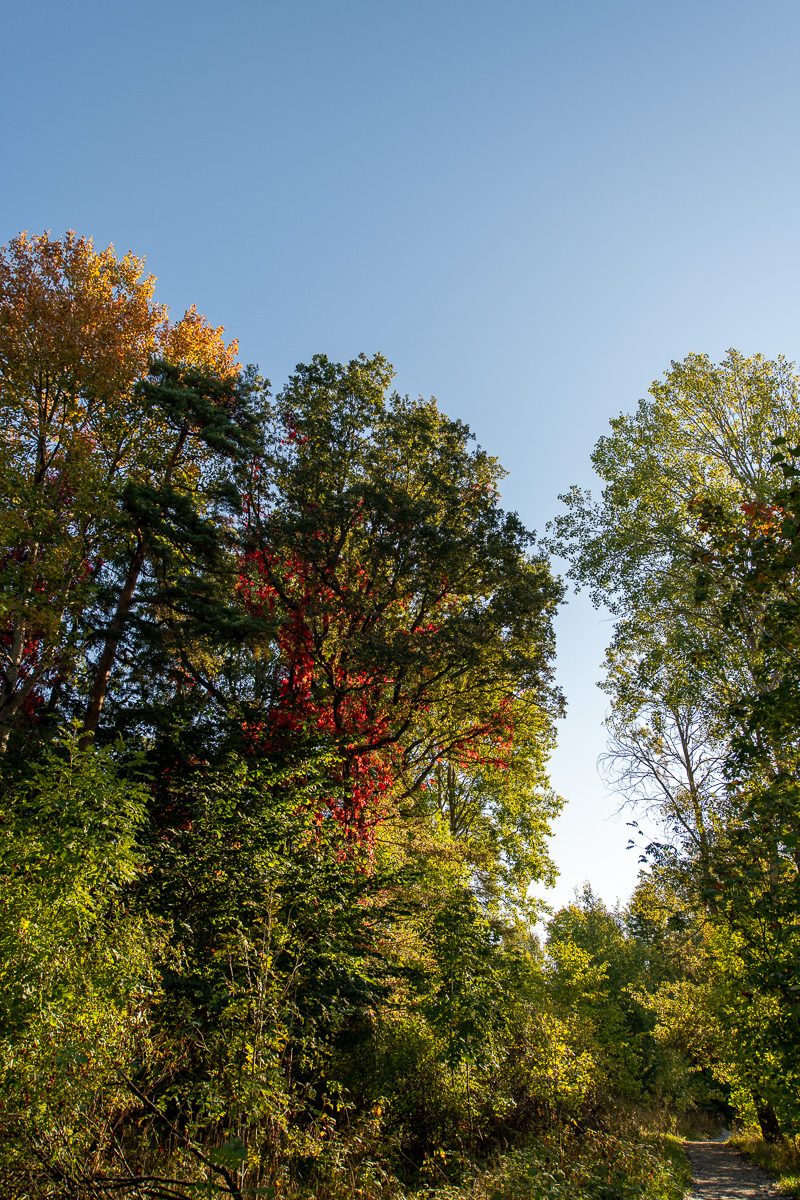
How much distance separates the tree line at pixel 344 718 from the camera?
17.8ft

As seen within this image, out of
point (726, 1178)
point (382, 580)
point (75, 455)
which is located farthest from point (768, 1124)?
point (75, 455)

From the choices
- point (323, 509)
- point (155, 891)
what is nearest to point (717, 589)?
point (323, 509)

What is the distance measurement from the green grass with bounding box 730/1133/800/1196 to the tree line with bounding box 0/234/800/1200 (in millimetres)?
860

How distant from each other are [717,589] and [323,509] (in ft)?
26.5

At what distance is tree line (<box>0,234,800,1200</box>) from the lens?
542 centimetres

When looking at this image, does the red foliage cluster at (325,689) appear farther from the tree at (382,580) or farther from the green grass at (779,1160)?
the green grass at (779,1160)

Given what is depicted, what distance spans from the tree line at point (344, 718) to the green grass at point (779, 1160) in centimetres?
86

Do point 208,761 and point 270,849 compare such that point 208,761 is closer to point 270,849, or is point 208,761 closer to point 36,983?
point 270,849

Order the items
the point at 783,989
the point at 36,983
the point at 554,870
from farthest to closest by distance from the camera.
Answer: the point at 554,870 < the point at 783,989 < the point at 36,983

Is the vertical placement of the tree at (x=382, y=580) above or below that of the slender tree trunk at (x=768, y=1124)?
above

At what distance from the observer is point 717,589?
40.9 ft

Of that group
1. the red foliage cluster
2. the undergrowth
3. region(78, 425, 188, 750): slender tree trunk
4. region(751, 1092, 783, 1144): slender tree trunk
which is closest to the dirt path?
region(751, 1092, 783, 1144): slender tree trunk

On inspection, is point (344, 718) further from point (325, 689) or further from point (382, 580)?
point (382, 580)

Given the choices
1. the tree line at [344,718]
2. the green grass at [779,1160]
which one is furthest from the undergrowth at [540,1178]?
the green grass at [779,1160]
